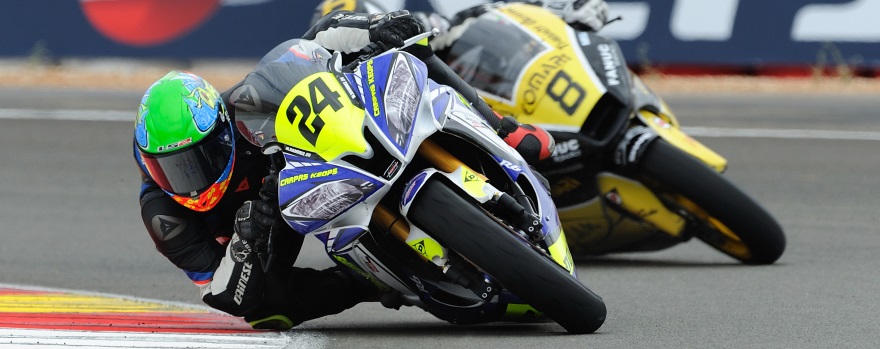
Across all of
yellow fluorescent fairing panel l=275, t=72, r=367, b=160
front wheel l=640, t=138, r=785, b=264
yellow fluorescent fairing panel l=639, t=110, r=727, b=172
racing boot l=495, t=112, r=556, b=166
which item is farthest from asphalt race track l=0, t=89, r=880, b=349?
yellow fluorescent fairing panel l=275, t=72, r=367, b=160

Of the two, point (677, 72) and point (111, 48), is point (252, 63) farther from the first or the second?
point (677, 72)

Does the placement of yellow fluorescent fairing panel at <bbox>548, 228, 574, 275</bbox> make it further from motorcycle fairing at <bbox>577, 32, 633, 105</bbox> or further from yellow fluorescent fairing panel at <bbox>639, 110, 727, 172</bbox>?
yellow fluorescent fairing panel at <bbox>639, 110, 727, 172</bbox>

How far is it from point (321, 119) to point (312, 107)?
0.07m

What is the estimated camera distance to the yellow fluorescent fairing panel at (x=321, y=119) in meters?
4.32

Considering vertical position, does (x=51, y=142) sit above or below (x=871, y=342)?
below

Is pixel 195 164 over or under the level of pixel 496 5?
over

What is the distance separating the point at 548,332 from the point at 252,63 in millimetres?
8880

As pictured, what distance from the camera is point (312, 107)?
4422 mm

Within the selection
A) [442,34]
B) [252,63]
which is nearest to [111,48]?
[252,63]

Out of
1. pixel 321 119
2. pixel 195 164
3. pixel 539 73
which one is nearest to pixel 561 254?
pixel 321 119

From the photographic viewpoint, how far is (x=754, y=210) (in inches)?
247

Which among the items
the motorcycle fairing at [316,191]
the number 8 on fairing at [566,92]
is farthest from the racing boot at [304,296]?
the number 8 on fairing at [566,92]

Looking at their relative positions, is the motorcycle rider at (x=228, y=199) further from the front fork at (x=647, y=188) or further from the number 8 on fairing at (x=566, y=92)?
the front fork at (x=647, y=188)

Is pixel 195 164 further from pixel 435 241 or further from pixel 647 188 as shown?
pixel 647 188
